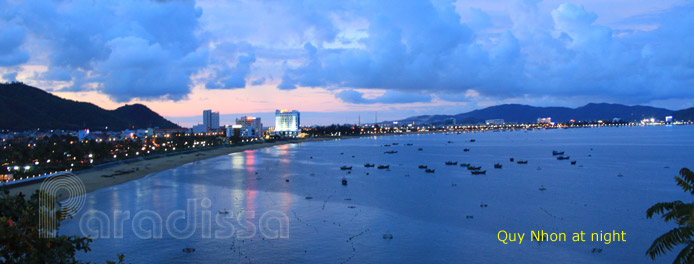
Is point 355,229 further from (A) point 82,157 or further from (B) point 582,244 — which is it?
(A) point 82,157

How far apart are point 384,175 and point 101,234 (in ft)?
91.3

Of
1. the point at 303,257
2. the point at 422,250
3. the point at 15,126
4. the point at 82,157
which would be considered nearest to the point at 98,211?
the point at 303,257

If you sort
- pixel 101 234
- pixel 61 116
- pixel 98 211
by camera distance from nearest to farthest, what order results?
pixel 101 234 < pixel 98 211 < pixel 61 116

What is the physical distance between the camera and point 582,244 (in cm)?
1875

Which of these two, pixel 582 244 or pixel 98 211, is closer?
pixel 582 244
